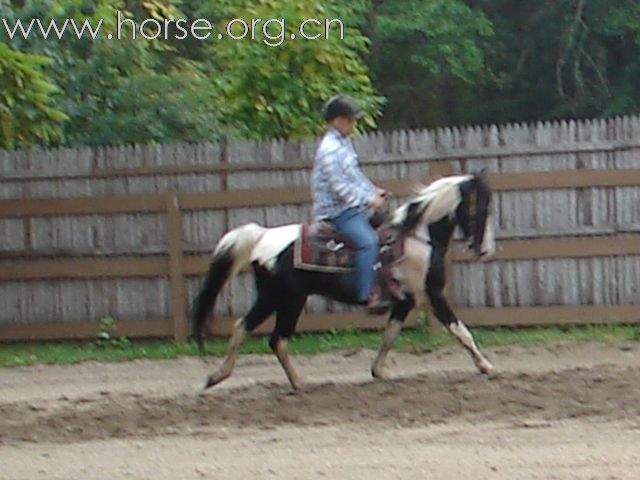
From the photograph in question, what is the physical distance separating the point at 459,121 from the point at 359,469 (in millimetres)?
23137

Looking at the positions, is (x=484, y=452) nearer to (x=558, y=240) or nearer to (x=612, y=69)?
(x=558, y=240)

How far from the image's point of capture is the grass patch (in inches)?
533

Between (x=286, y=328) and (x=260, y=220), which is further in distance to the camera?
(x=260, y=220)

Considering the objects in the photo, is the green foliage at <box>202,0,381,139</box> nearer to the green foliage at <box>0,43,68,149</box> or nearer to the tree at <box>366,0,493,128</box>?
the green foliage at <box>0,43,68,149</box>

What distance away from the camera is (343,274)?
1080cm

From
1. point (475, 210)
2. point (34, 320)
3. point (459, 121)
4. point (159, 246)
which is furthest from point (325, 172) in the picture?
point (459, 121)

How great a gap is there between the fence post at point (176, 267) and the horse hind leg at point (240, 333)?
3.34 metres

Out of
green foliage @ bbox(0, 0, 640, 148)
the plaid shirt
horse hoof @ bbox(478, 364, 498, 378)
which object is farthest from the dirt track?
green foliage @ bbox(0, 0, 640, 148)

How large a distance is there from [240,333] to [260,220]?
3460 mm

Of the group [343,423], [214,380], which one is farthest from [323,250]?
[343,423]

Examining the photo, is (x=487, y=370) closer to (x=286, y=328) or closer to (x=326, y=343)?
(x=286, y=328)

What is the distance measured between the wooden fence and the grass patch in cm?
13

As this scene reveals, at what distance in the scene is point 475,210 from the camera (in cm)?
1107

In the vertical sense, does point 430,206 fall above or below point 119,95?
below
